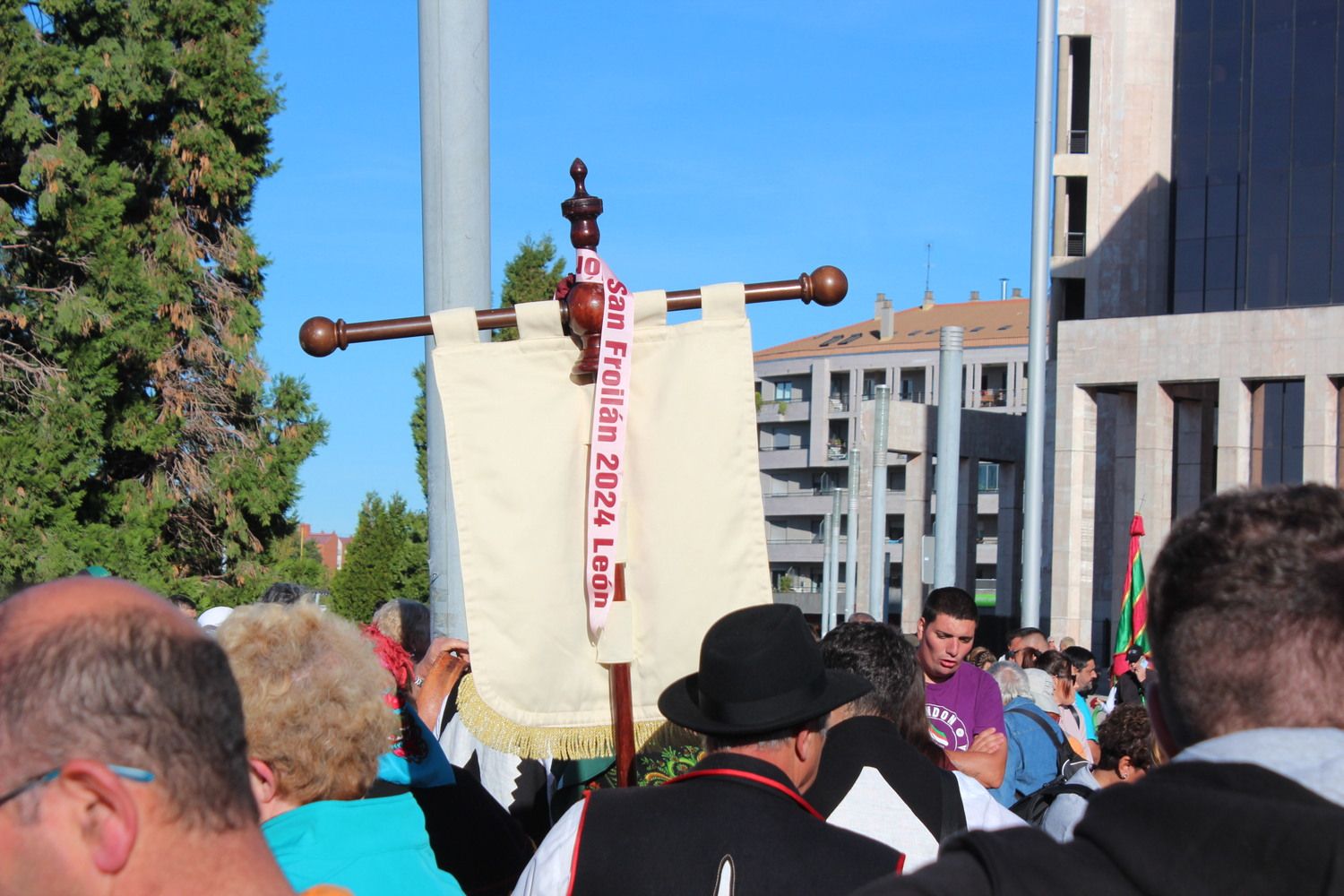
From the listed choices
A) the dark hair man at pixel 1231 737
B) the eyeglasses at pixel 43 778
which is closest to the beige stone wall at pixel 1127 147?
the dark hair man at pixel 1231 737

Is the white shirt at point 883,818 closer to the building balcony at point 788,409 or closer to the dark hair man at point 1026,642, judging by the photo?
the dark hair man at point 1026,642

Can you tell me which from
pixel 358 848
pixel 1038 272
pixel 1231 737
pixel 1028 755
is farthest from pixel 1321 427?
pixel 1231 737

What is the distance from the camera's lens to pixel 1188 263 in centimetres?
3550

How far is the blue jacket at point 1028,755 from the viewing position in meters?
6.92

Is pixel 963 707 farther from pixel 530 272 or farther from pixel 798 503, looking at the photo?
pixel 798 503

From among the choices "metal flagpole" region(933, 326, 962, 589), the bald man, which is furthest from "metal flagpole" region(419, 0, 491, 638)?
"metal flagpole" region(933, 326, 962, 589)

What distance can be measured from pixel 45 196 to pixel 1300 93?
26.1 meters

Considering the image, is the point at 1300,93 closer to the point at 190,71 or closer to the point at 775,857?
the point at 190,71

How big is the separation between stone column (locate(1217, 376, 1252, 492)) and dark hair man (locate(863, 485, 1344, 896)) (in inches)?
1200

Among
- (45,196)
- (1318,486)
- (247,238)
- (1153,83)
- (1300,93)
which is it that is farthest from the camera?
(1153,83)

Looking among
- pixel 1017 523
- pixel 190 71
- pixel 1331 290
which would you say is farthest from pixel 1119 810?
pixel 1017 523

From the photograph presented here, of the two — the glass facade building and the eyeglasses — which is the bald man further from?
the glass facade building

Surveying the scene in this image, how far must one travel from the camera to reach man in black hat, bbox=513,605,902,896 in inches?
120

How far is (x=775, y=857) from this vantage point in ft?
10.0
